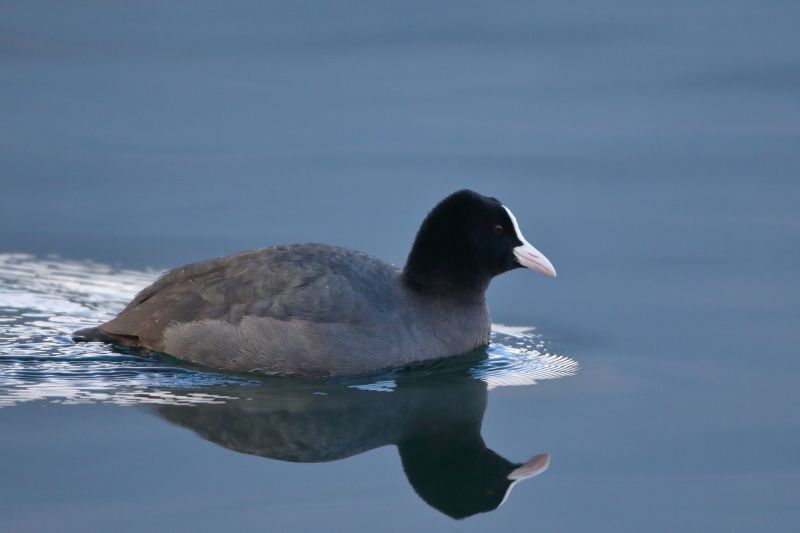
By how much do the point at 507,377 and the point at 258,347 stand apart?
176cm

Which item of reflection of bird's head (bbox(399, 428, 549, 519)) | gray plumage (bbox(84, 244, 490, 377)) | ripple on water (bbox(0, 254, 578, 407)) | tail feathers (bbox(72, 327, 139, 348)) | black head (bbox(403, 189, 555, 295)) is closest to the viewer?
reflection of bird's head (bbox(399, 428, 549, 519))

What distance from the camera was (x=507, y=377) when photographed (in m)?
9.91

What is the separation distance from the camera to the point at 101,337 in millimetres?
10219

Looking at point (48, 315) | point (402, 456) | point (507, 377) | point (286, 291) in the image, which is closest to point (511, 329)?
point (507, 377)

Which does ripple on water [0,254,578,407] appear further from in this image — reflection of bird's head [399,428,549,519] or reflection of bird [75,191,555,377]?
reflection of bird's head [399,428,549,519]

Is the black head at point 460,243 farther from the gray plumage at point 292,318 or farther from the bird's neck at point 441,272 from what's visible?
the gray plumage at point 292,318

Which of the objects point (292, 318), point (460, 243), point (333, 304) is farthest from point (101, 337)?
point (460, 243)

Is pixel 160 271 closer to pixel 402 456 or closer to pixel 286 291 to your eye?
pixel 286 291

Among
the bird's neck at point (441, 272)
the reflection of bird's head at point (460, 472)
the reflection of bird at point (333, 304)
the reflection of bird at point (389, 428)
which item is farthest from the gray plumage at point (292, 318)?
the reflection of bird's head at point (460, 472)

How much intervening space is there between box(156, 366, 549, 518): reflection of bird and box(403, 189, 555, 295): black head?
86cm

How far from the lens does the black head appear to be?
406 inches

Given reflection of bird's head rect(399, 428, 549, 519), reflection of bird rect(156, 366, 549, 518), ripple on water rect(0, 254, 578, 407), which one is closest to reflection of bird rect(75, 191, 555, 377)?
ripple on water rect(0, 254, 578, 407)

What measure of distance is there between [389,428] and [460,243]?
2.04 meters

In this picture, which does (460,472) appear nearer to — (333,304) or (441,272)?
(333,304)
